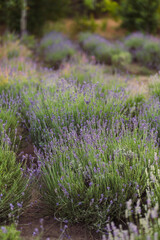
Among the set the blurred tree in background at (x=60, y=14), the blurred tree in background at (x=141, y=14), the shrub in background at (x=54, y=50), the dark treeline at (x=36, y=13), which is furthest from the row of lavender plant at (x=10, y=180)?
the blurred tree in background at (x=141, y=14)

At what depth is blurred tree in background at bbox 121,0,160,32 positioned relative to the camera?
1288 centimetres

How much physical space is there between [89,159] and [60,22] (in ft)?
42.0

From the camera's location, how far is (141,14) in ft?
42.8

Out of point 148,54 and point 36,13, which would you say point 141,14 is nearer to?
point 148,54

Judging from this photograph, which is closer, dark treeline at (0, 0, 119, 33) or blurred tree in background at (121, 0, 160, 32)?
dark treeline at (0, 0, 119, 33)

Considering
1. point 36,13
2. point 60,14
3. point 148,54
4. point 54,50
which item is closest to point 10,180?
point 54,50

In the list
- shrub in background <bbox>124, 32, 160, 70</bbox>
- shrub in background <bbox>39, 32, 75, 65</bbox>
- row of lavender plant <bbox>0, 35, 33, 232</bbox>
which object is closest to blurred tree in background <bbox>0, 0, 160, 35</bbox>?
shrub in background <bbox>39, 32, 75, 65</bbox>

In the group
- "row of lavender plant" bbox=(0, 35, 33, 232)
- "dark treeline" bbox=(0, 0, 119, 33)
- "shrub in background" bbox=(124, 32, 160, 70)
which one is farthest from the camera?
"dark treeline" bbox=(0, 0, 119, 33)

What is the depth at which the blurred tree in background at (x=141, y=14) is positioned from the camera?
42.3 ft

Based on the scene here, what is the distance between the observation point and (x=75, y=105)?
3984mm

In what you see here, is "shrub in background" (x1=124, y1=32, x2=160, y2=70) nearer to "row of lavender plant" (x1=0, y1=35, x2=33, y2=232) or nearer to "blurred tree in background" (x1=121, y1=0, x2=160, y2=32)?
"blurred tree in background" (x1=121, y1=0, x2=160, y2=32)

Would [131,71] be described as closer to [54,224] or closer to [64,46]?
[64,46]

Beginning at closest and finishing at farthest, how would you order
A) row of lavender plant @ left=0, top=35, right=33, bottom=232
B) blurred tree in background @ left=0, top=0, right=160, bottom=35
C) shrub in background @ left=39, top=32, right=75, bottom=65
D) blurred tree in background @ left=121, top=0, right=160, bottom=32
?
row of lavender plant @ left=0, top=35, right=33, bottom=232, shrub in background @ left=39, top=32, right=75, bottom=65, blurred tree in background @ left=0, top=0, right=160, bottom=35, blurred tree in background @ left=121, top=0, right=160, bottom=32

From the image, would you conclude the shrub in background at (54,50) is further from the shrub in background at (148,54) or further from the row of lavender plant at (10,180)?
the row of lavender plant at (10,180)
